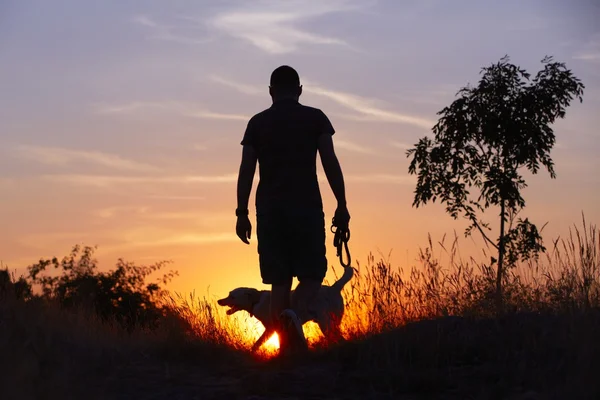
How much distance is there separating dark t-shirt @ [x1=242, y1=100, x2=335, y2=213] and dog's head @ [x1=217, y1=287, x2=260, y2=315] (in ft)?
7.46

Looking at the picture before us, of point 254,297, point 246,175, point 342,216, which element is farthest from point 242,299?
point 342,216

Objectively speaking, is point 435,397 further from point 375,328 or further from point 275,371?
point 375,328

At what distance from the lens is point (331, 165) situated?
7105mm

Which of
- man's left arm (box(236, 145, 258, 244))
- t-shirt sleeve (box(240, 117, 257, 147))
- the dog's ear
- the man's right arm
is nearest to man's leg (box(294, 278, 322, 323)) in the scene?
man's left arm (box(236, 145, 258, 244))

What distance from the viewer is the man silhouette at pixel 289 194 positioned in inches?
277

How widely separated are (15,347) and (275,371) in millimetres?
2085

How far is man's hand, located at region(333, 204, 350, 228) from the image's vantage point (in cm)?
721

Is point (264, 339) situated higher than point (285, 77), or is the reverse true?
point (285, 77)

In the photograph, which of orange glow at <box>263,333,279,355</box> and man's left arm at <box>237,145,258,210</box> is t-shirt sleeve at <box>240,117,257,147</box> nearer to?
man's left arm at <box>237,145,258,210</box>

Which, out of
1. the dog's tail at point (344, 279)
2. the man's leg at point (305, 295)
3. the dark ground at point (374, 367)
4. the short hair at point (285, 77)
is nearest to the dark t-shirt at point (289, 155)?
the short hair at point (285, 77)

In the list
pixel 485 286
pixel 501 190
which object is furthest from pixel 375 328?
pixel 501 190

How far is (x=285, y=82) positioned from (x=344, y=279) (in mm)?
2405

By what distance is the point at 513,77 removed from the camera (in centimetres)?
Result: 2038

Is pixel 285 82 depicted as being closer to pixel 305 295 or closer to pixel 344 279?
pixel 305 295
